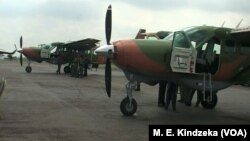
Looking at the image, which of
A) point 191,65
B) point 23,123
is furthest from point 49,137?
point 191,65

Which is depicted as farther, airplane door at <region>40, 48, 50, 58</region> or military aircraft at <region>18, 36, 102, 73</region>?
airplane door at <region>40, 48, 50, 58</region>

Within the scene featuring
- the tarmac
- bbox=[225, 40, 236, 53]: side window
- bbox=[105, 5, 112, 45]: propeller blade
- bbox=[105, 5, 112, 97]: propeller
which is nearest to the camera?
the tarmac

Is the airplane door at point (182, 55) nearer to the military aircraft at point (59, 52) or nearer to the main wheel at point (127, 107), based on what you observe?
the main wheel at point (127, 107)

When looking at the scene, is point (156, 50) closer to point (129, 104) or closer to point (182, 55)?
point (182, 55)

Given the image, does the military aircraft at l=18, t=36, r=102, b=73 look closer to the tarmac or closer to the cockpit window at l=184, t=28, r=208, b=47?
the tarmac

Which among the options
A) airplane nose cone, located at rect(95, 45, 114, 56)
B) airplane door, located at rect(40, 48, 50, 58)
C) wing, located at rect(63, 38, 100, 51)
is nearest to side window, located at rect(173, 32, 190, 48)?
airplane nose cone, located at rect(95, 45, 114, 56)

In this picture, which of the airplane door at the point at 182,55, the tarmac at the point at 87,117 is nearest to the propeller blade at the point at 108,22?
the airplane door at the point at 182,55

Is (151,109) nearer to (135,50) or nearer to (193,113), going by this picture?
(193,113)

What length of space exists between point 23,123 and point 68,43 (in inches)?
1108

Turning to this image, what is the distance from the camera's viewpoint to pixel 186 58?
12125mm

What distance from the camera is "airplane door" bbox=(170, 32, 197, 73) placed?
12.0 m

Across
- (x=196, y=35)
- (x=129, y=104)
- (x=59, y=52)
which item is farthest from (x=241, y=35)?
(x=59, y=52)

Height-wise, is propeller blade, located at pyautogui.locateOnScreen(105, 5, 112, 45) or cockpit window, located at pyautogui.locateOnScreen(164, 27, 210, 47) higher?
propeller blade, located at pyautogui.locateOnScreen(105, 5, 112, 45)
